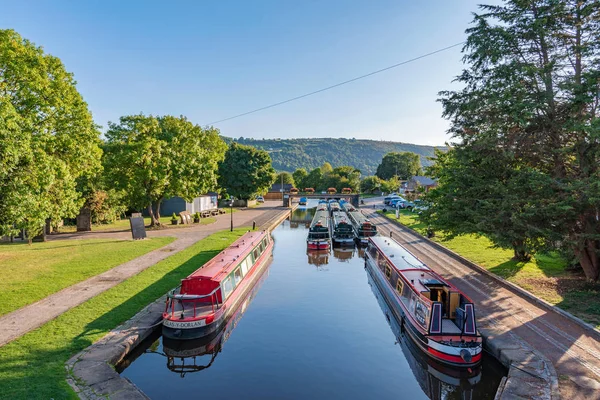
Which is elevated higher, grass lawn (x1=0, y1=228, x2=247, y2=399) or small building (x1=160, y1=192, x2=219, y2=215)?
small building (x1=160, y1=192, x2=219, y2=215)

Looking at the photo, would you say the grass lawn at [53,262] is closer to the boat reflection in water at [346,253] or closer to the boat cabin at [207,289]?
the boat cabin at [207,289]

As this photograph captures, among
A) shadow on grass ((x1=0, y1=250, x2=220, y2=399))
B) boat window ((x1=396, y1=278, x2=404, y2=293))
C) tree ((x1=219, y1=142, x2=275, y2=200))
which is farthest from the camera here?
tree ((x1=219, y1=142, x2=275, y2=200))

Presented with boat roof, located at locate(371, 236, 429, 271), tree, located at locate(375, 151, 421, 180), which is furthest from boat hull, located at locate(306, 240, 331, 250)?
tree, located at locate(375, 151, 421, 180)

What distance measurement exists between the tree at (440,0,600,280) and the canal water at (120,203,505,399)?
6.81 m

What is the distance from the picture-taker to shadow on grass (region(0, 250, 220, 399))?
9117 millimetres

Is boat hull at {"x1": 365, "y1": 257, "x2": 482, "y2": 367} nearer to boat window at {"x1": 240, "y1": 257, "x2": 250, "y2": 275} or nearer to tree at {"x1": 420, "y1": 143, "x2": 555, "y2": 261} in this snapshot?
tree at {"x1": 420, "y1": 143, "x2": 555, "y2": 261}

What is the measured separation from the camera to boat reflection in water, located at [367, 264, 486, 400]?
11.1 m

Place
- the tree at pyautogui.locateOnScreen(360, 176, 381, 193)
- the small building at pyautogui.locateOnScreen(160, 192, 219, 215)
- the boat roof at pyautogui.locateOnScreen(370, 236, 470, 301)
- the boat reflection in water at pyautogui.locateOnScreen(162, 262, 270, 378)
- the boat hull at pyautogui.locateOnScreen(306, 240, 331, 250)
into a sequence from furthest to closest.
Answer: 1. the tree at pyautogui.locateOnScreen(360, 176, 381, 193)
2. the small building at pyautogui.locateOnScreen(160, 192, 219, 215)
3. the boat hull at pyautogui.locateOnScreen(306, 240, 331, 250)
4. the boat roof at pyautogui.locateOnScreen(370, 236, 470, 301)
5. the boat reflection in water at pyautogui.locateOnScreen(162, 262, 270, 378)

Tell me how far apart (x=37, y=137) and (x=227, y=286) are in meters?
13.4

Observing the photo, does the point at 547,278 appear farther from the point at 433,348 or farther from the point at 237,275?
the point at 237,275

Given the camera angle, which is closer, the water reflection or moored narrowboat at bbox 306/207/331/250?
the water reflection

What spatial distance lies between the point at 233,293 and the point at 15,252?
57.8 feet

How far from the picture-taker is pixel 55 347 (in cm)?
1136

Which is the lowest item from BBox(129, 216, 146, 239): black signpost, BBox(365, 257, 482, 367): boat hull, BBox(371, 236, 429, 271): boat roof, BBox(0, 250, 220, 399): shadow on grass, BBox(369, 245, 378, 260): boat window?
BBox(365, 257, 482, 367): boat hull
